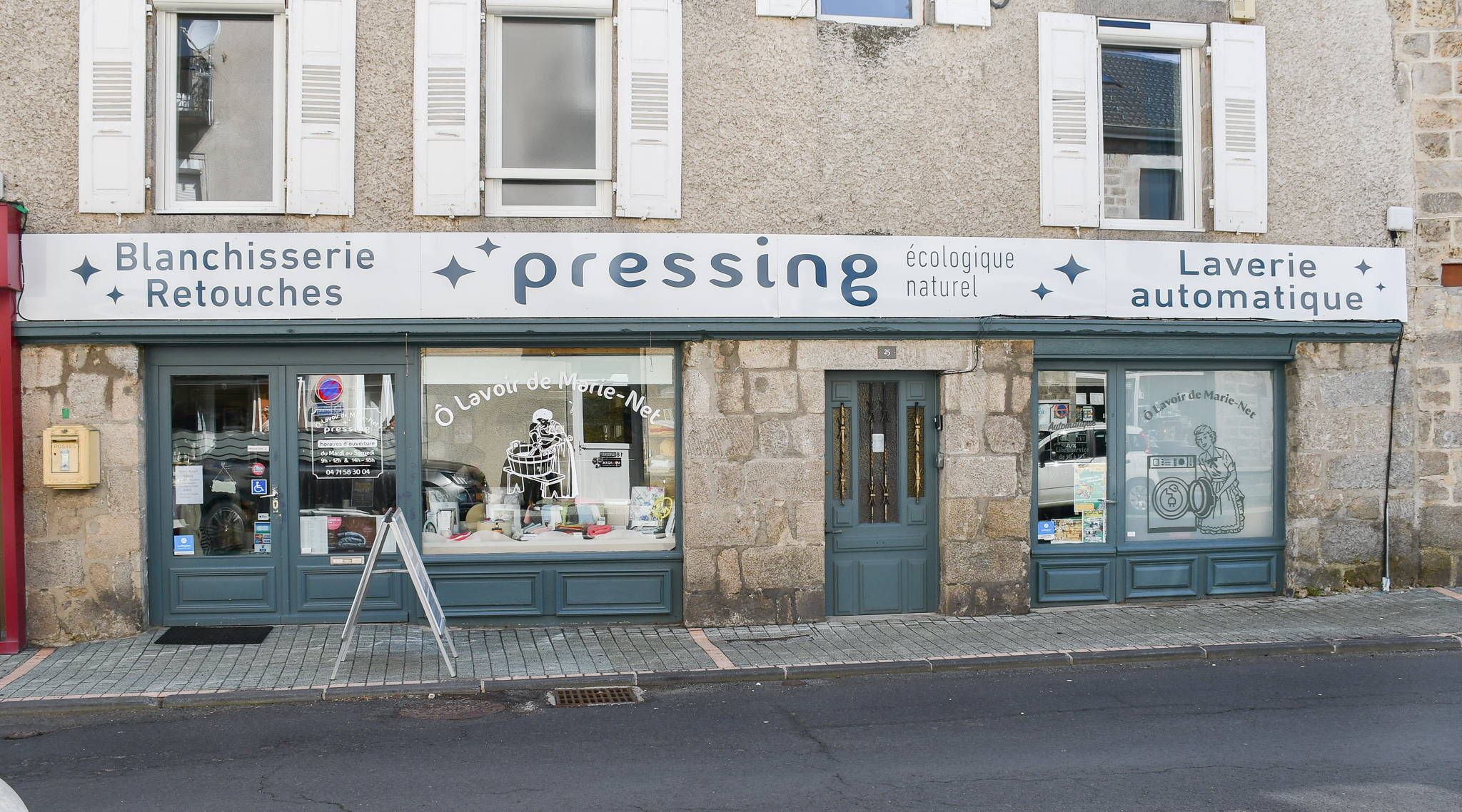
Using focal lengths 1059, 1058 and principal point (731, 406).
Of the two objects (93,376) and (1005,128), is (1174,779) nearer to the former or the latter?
(1005,128)

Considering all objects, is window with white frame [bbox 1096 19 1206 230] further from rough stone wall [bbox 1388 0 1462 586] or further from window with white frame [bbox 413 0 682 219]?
window with white frame [bbox 413 0 682 219]

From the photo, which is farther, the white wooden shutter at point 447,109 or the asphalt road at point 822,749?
the white wooden shutter at point 447,109

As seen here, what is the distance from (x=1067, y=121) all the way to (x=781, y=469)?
400cm

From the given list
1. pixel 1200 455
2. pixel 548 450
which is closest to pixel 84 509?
pixel 548 450

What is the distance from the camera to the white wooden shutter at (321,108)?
8.56 metres

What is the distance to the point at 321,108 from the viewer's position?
858 cm

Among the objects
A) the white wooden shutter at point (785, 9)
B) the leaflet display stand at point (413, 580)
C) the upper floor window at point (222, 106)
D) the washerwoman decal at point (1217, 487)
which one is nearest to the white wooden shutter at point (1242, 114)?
the washerwoman decal at point (1217, 487)

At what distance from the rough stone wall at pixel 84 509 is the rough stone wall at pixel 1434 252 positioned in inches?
441

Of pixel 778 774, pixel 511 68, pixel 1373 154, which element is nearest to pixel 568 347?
pixel 511 68

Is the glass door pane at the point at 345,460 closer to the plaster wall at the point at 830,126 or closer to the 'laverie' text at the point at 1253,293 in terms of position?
the plaster wall at the point at 830,126

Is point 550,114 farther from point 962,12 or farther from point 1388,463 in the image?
point 1388,463

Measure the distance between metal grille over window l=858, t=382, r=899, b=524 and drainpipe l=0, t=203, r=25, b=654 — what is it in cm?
677

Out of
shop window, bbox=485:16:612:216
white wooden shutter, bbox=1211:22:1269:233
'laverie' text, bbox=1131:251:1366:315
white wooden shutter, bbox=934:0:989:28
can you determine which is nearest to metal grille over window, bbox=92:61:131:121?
shop window, bbox=485:16:612:216

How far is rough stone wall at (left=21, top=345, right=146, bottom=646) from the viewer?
8.39 metres
